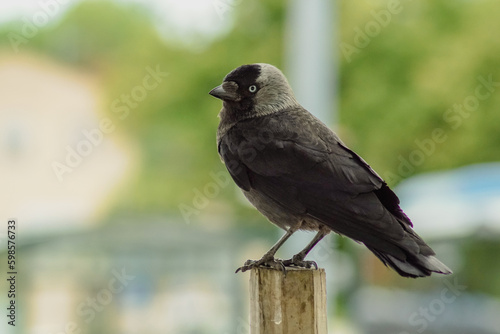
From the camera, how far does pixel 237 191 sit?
66.7 ft

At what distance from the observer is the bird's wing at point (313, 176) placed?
171 inches

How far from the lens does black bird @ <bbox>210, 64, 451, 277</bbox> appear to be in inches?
167

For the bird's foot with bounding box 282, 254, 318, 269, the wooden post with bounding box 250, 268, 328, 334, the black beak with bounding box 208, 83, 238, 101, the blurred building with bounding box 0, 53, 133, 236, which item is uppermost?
the blurred building with bounding box 0, 53, 133, 236

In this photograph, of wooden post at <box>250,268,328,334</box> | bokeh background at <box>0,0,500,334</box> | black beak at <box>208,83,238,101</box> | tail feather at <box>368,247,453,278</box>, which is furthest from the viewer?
bokeh background at <box>0,0,500,334</box>

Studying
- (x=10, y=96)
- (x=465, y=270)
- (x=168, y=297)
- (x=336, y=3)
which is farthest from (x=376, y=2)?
(x=10, y=96)

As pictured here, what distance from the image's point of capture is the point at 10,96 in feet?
112

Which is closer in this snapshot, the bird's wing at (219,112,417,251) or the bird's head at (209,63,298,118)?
the bird's wing at (219,112,417,251)

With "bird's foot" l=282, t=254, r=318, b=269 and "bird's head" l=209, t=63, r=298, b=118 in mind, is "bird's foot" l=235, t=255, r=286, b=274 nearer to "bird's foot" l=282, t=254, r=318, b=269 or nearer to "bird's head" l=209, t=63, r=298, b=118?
"bird's foot" l=282, t=254, r=318, b=269

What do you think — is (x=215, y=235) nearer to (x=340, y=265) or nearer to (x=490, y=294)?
(x=490, y=294)

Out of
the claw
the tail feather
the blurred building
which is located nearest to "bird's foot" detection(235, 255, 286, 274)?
the claw

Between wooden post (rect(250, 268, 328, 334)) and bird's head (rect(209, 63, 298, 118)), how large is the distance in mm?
1561

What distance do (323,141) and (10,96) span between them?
Answer: 3140cm

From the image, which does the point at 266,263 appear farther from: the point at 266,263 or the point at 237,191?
the point at 237,191

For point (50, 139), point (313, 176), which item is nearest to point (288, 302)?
point (313, 176)
